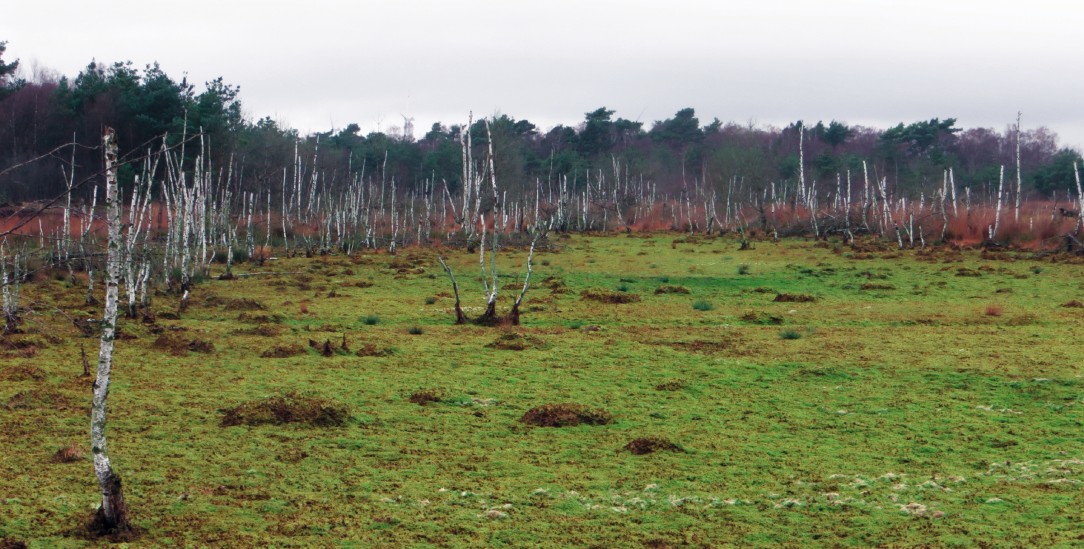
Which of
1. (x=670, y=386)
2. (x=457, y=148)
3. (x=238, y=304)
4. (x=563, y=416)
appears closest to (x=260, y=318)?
(x=238, y=304)

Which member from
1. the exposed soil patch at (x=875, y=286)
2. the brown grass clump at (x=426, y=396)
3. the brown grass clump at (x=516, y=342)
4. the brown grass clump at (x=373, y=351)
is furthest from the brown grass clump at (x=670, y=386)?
the exposed soil patch at (x=875, y=286)

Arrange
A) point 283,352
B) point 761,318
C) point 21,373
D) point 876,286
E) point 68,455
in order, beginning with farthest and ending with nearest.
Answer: point 876,286 → point 761,318 → point 283,352 → point 21,373 → point 68,455

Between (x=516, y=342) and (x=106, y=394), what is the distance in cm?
916

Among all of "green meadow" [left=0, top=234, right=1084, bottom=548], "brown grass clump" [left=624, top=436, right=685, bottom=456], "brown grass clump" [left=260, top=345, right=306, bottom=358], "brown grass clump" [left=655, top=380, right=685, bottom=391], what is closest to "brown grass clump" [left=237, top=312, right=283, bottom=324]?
"green meadow" [left=0, top=234, right=1084, bottom=548]

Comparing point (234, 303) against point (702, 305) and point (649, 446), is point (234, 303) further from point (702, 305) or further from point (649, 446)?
point (649, 446)

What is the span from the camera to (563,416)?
9570 millimetres

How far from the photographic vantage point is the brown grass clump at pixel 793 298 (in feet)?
69.8

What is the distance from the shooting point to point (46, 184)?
147ft

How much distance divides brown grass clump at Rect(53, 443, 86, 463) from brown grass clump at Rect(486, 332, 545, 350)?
736cm

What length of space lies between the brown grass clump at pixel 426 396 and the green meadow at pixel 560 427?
0.03 meters

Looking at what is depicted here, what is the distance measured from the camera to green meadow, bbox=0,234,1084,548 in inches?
256

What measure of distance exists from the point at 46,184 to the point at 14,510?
43207 mm

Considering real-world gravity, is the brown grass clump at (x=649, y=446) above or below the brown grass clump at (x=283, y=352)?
below

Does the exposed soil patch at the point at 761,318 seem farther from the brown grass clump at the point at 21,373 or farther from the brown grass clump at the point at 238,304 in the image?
the brown grass clump at the point at 21,373
